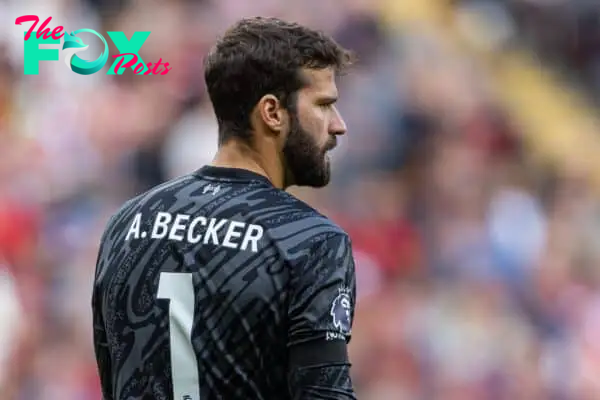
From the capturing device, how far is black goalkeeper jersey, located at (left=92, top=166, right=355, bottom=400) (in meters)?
1.70

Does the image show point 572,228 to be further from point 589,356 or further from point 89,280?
point 89,280

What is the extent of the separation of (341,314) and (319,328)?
0.05 metres

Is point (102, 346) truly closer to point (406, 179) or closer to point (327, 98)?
point (327, 98)

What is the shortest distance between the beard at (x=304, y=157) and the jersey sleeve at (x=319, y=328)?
19 cm

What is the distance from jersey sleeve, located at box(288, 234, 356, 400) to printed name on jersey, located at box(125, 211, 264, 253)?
98 mm

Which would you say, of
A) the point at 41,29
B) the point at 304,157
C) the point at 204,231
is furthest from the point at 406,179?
the point at 204,231

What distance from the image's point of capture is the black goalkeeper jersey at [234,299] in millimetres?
1700

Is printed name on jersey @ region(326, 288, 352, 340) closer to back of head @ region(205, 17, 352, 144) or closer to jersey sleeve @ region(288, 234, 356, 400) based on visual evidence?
jersey sleeve @ region(288, 234, 356, 400)

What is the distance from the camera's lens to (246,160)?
1858 mm

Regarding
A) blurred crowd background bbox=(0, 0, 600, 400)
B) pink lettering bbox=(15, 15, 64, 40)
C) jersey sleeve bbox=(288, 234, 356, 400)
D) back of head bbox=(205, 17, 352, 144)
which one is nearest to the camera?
jersey sleeve bbox=(288, 234, 356, 400)

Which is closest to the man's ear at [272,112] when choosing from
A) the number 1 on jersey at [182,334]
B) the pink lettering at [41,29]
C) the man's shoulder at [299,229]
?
the man's shoulder at [299,229]

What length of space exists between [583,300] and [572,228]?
0.98ft

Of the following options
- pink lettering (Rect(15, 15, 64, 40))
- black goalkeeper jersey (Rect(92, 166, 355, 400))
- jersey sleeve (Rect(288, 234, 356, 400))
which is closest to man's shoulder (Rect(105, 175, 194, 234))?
black goalkeeper jersey (Rect(92, 166, 355, 400))

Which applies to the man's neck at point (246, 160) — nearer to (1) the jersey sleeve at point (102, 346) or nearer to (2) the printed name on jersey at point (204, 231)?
(2) the printed name on jersey at point (204, 231)
